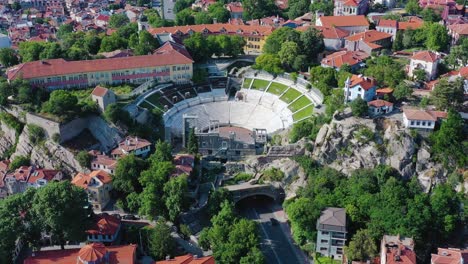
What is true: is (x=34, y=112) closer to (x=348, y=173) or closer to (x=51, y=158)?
(x=51, y=158)

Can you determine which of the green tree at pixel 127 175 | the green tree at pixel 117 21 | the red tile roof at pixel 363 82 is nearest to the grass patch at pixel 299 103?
the red tile roof at pixel 363 82

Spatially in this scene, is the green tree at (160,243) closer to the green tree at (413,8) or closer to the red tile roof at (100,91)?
the red tile roof at (100,91)

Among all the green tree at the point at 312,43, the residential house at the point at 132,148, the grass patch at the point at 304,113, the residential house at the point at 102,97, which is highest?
the green tree at the point at 312,43

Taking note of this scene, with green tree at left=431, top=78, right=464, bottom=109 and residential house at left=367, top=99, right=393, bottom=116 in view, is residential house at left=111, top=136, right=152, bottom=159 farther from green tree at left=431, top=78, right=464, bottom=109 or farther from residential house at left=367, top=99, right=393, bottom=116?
green tree at left=431, top=78, right=464, bottom=109

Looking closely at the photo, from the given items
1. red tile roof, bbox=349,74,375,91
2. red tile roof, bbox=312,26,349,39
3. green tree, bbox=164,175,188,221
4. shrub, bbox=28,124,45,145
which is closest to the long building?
shrub, bbox=28,124,45,145

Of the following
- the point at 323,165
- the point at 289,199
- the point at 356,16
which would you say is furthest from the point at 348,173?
the point at 356,16

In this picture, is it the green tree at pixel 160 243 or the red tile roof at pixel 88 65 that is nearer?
the green tree at pixel 160 243
